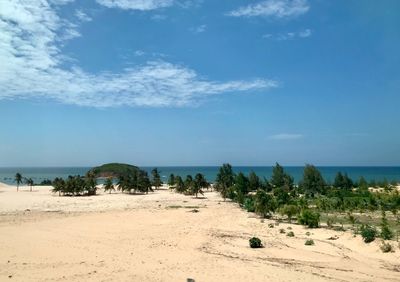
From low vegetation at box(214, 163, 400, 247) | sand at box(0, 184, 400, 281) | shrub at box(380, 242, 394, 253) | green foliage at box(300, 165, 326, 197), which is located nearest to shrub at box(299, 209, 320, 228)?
low vegetation at box(214, 163, 400, 247)

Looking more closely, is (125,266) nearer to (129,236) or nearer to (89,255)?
(89,255)

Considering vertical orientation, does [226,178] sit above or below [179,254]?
above

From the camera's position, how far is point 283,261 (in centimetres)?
2317

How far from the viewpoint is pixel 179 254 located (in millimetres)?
24594

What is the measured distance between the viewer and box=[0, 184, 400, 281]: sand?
64.8 feet

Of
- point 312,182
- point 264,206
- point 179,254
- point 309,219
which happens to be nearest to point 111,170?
point 312,182

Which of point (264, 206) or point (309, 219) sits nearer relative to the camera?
point (309, 219)

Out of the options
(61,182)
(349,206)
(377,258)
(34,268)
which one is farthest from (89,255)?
(61,182)

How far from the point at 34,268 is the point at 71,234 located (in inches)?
446

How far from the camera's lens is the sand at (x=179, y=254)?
19766mm

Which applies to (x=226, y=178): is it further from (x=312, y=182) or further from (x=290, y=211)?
(x=290, y=211)

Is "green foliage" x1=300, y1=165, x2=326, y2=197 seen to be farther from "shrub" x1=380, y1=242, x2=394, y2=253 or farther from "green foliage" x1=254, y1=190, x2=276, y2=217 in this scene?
"shrub" x1=380, y1=242, x2=394, y2=253

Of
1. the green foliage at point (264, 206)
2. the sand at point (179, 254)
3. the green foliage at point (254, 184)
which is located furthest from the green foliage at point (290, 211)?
the green foliage at point (254, 184)

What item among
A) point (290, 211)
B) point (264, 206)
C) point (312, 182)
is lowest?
point (290, 211)
